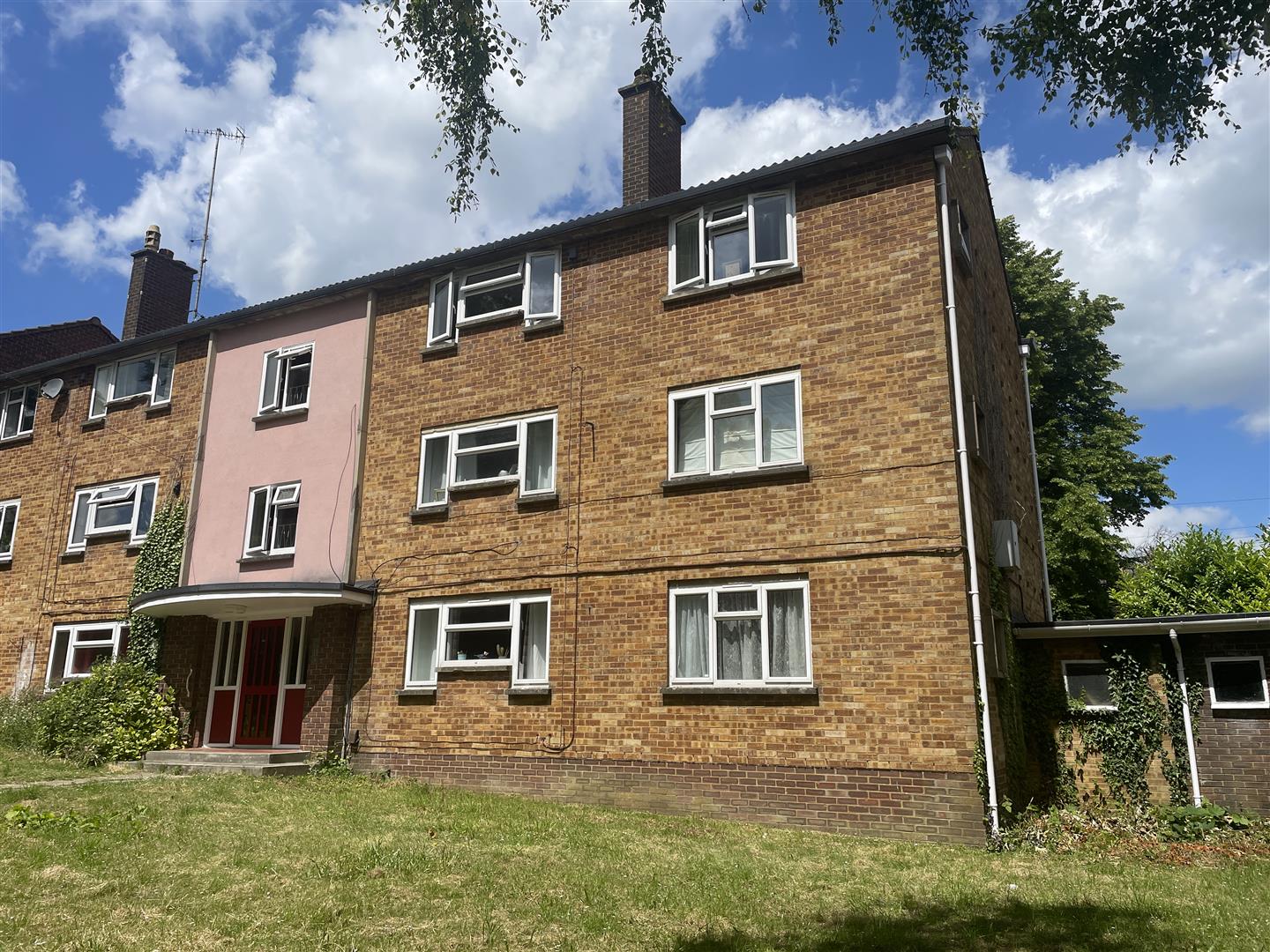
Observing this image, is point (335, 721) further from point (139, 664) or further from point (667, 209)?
point (667, 209)

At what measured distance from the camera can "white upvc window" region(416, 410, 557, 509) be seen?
1473 cm

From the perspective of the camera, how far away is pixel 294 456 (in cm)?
1720

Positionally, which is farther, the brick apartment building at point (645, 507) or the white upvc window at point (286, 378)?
the white upvc window at point (286, 378)

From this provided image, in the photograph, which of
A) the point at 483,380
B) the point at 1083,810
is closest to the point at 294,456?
the point at 483,380

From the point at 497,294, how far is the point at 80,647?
10731 mm

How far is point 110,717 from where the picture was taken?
16.3m

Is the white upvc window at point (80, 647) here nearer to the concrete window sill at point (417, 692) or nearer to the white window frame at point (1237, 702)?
the concrete window sill at point (417, 692)

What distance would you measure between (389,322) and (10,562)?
1063 centimetres

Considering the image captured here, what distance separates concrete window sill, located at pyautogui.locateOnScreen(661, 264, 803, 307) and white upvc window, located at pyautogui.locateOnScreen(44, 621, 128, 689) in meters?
12.0

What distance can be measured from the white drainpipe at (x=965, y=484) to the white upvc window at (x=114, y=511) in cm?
1465

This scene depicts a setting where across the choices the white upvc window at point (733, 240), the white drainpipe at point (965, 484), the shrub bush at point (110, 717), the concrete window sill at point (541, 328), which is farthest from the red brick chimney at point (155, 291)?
the white drainpipe at point (965, 484)

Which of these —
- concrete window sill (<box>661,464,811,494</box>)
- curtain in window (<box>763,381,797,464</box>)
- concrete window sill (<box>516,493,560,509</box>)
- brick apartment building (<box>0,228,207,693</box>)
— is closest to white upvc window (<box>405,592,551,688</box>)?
concrete window sill (<box>516,493,560,509</box>)

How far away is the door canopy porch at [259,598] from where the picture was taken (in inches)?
589

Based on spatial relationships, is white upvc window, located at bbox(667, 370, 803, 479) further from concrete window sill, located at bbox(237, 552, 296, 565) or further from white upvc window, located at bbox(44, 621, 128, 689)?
white upvc window, located at bbox(44, 621, 128, 689)
